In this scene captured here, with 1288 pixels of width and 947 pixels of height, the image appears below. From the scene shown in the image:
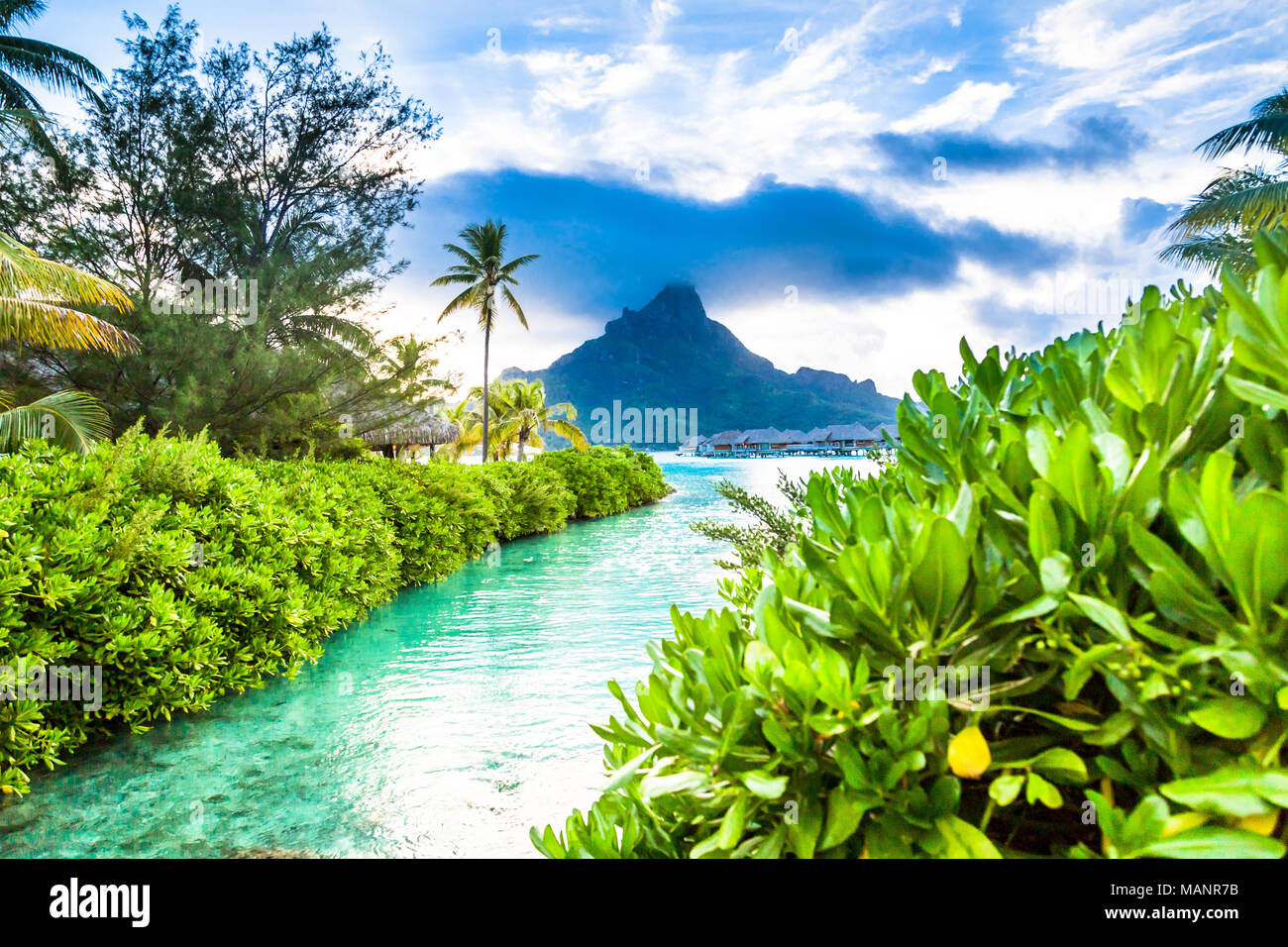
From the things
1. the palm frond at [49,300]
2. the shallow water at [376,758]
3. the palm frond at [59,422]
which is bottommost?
the shallow water at [376,758]

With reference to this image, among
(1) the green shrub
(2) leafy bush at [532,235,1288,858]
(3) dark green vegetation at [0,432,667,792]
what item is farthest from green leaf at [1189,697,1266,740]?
(1) the green shrub

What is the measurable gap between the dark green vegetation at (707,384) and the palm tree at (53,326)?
75.9m

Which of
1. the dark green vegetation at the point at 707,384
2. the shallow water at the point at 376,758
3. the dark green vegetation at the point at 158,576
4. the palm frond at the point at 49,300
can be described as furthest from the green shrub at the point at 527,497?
the dark green vegetation at the point at 707,384

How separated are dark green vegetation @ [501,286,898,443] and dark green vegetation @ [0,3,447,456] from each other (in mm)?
71059

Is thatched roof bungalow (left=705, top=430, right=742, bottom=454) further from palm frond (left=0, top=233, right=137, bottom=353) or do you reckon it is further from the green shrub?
palm frond (left=0, top=233, right=137, bottom=353)

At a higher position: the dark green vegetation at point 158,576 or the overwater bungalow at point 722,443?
the overwater bungalow at point 722,443

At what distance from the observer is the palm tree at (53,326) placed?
928 cm

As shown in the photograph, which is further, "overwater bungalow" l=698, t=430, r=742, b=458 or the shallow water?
"overwater bungalow" l=698, t=430, r=742, b=458

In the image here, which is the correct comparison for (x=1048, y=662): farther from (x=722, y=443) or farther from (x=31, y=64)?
(x=722, y=443)

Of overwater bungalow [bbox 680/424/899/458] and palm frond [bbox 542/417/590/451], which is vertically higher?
overwater bungalow [bbox 680/424/899/458]

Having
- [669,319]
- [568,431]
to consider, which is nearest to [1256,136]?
[568,431]

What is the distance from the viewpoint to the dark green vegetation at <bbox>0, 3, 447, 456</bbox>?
37.8 ft

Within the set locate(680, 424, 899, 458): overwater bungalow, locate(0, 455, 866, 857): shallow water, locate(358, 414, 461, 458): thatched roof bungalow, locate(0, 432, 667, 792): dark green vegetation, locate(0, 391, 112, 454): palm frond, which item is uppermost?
locate(680, 424, 899, 458): overwater bungalow

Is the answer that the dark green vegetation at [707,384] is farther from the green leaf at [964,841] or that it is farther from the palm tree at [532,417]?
the green leaf at [964,841]
